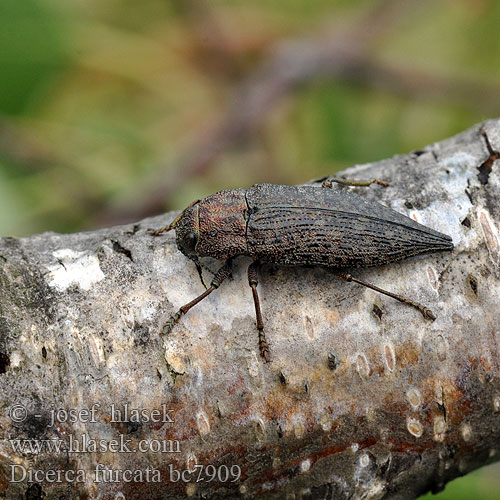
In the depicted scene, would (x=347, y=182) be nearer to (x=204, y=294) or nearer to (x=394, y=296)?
(x=394, y=296)

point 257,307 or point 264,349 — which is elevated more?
point 257,307

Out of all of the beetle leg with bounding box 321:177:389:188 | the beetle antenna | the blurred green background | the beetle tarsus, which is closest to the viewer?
the beetle tarsus

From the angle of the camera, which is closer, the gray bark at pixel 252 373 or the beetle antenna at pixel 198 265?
the gray bark at pixel 252 373

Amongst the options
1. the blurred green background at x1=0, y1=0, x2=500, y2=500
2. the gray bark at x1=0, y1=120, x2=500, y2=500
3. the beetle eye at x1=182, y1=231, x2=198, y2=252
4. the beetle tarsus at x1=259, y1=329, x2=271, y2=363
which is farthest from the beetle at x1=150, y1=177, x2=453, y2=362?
the blurred green background at x1=0, y1=0, x2=500, y2=500

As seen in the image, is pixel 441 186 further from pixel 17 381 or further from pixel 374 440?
pixel 17 381

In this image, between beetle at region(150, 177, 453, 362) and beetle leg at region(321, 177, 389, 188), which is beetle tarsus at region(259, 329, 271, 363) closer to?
beetle at region(150, 177, 453, 362)

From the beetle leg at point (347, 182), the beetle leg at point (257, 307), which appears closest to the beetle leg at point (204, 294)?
the beetle leg at point (257, 307)

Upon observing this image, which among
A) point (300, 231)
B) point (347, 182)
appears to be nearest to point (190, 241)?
point (300, 231)

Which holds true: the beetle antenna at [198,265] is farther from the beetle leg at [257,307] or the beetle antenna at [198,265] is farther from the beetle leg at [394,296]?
the beetle leg at [394,296]
